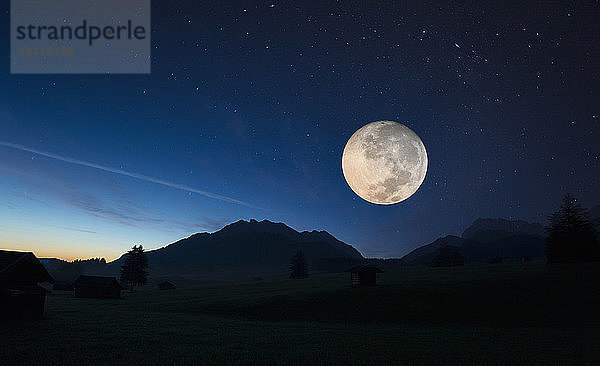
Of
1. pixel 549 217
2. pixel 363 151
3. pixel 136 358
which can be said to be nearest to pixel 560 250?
pixel 549 217

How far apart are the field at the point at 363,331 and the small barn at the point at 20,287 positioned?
1784 mm

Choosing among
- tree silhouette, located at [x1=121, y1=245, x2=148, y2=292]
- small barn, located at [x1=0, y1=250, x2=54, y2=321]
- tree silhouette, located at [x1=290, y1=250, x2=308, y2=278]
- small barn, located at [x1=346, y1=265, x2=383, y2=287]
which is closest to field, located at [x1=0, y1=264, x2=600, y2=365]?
small barn, located at [x1=0, y1=250, x2=54, y2=321]

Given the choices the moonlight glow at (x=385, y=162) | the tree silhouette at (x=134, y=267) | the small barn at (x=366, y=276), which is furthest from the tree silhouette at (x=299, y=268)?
the moonlight glow at (x=385, y=162)

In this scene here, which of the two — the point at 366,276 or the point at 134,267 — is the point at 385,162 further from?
the point at 134,267

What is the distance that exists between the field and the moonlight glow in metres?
12.7

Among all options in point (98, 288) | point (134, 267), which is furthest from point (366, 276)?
point (134, 267)

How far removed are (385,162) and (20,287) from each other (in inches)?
1442

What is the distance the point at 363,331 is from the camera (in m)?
22.8

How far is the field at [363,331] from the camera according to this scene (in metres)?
14.5

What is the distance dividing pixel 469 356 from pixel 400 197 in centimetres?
2541

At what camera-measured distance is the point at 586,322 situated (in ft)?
92.1

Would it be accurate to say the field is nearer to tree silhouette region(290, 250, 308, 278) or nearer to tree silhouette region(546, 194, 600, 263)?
tree silhouette region(546, 194, 600, 263)

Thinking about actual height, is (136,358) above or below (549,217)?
below

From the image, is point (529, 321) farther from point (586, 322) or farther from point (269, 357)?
point (269, 357)
